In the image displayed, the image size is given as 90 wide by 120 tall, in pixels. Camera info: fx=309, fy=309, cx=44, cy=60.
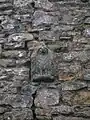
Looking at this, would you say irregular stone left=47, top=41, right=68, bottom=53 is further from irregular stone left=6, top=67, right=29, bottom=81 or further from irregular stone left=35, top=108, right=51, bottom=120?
irregular stone left=35, top=108, right=51, bottom=120

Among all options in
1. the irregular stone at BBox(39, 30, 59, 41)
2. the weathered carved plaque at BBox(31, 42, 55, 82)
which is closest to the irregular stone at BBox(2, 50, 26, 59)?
the weathered carved plaque at BBox(31, 42, 55, 82)

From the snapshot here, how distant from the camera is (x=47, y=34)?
366cm

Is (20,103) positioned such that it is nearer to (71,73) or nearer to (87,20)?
(71,73)

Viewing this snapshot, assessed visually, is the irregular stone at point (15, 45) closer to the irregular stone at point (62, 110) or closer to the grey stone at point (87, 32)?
the grey stone at point (87, 32)

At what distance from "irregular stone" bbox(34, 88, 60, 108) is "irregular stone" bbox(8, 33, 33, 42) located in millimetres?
670

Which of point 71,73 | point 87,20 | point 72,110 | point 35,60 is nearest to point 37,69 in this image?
point 35,60

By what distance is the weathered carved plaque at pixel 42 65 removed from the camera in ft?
11.3

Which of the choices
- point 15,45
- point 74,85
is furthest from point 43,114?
point 15,45

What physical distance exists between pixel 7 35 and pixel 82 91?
1.13 metres

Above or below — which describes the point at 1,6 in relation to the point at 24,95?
above

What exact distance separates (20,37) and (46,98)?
82 cm

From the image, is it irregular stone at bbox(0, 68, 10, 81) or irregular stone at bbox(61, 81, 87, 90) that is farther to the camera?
irregular stone at bbox(0, 68, 10, 81)

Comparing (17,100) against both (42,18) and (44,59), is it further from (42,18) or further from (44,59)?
(42,18)

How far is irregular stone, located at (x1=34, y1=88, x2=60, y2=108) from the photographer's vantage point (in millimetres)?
3365
